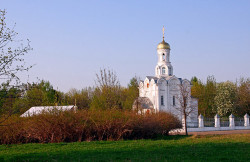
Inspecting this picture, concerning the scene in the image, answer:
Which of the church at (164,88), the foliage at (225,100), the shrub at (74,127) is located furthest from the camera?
the foliage at (225,100)

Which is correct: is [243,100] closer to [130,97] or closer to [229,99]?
[229,99]

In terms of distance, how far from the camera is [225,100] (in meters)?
46.6

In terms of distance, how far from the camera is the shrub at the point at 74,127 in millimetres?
17297

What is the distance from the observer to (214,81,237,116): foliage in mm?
46075

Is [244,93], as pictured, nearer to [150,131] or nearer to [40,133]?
[150,131]

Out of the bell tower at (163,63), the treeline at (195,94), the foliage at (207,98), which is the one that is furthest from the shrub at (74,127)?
the foliage at (207,98)

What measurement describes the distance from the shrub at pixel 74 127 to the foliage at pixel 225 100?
96.3ft

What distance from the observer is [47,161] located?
32.4ft

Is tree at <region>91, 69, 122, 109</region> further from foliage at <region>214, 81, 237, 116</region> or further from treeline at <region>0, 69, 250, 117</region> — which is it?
foliage at <region>214, 81, 237, 116</region>

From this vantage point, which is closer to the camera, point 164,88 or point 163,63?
point 164,88

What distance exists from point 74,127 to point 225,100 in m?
33.9

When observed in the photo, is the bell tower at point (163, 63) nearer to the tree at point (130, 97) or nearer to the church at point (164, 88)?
the church at point (164, 88)

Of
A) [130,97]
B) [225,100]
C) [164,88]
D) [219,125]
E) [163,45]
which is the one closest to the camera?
[219,125]

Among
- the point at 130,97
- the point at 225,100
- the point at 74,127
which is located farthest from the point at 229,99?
the point at 74,127
